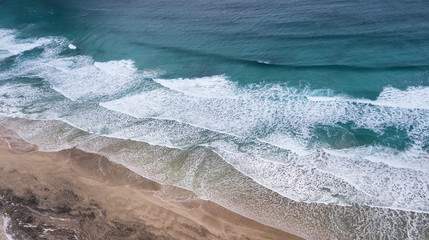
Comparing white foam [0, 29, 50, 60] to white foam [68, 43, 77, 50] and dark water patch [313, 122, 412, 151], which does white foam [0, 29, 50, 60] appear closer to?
white foam [68, 43, 77, 50]

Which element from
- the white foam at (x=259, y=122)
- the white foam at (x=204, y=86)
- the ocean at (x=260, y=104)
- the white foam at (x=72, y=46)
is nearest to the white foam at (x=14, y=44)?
the ocean at (x=260, y=104)

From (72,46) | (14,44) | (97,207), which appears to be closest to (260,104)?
(97,207)

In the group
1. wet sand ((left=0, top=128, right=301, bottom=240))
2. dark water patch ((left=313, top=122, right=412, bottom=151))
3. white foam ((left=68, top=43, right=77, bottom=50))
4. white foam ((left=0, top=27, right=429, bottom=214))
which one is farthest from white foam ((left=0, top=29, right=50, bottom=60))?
dark water patch ((left=313, top=122, right=412, bottom=151))

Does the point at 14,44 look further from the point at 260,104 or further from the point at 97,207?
the point at 260,104

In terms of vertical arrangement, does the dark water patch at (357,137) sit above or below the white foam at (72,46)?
below

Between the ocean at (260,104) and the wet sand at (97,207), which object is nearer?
the wet sand at (97,207)

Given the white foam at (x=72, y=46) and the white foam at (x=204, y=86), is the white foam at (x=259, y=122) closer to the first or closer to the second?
the white foam at (x=204, y=86)

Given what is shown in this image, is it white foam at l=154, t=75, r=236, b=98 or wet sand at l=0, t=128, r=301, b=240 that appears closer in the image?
wet sand at l=0, t=128, r=301, b=240
